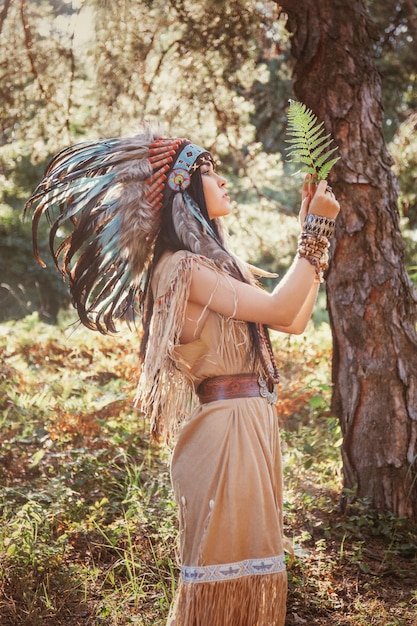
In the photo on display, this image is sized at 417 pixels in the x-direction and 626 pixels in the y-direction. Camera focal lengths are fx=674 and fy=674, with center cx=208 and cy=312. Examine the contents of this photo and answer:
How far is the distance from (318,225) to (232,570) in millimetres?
1278

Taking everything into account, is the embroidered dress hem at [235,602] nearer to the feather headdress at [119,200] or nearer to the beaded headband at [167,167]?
the feather headdress at [119,200]

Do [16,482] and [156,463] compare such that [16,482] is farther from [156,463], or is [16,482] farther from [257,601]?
[257,601]

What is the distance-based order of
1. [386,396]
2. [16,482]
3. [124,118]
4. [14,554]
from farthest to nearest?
[124,118] < [16,482] < [386,396] < [14,554]

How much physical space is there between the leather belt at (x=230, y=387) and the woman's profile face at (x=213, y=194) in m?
0.67

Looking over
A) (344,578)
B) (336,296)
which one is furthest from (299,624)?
(336,296)

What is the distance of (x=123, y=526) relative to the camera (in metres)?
3.93

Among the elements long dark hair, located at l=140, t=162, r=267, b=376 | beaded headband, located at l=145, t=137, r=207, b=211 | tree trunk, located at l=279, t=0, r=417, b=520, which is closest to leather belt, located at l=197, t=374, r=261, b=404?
long dark hair, located at l=140, t=162, r=267, b=376

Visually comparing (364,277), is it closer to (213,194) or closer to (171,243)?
(213,194)

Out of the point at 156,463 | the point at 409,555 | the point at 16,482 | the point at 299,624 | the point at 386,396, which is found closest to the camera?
the point at 299,624

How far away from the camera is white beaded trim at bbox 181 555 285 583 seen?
237 centimetres

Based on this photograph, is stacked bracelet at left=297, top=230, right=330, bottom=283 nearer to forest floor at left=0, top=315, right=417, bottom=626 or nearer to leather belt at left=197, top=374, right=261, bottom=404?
leather belt at left=197, top=374, right=261, bottom=404

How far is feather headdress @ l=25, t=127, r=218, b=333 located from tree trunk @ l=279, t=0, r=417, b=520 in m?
1.63

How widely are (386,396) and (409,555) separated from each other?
0.89m

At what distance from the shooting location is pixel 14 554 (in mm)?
3381
